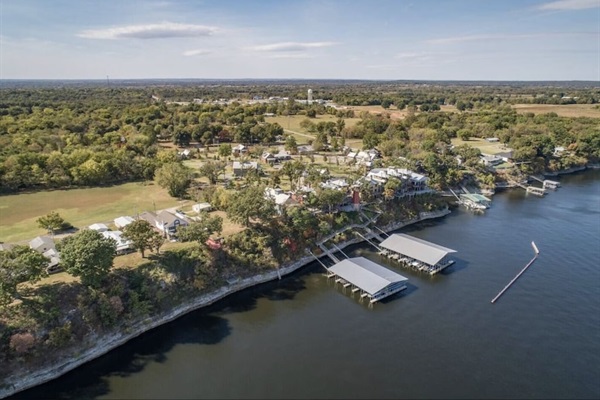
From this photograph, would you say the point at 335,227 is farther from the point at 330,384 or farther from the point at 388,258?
the point at 330,384

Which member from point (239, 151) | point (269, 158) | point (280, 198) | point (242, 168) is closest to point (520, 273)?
point (280, 198)

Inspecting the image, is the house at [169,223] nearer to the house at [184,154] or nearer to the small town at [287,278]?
the small town at [287,278]

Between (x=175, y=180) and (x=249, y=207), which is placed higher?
(x=175, y=180)

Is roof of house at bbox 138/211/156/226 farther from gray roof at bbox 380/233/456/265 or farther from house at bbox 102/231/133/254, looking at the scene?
gray roof at bbox 380/233/456/265

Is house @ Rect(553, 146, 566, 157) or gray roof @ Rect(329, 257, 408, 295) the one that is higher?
house @ Rect(553, 146, 566, 157)

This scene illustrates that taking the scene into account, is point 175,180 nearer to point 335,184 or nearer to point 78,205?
point 78,205

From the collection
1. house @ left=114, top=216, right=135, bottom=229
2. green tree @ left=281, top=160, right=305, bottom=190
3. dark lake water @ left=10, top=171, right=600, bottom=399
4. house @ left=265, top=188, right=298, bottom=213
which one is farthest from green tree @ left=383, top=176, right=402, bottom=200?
house @ left=114, top=216, right=135, bottom=229

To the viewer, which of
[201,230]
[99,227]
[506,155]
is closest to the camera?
[201,230]
